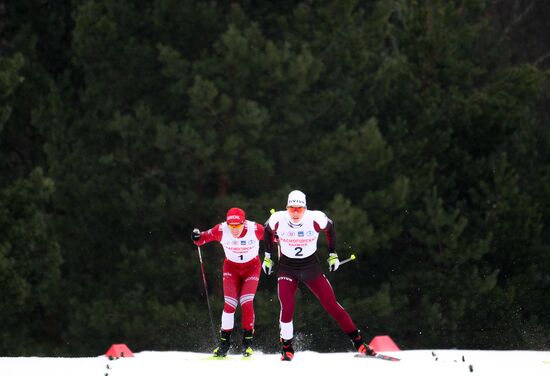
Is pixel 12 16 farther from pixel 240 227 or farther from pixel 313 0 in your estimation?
pixel 240 227

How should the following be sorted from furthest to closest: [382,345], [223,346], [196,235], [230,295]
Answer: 1. [382,345]
2. [196,235]
3. [230,295]
4. [223,346]

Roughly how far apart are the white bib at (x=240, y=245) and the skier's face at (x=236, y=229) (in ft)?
0.31

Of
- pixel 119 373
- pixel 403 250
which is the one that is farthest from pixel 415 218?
pixel 119 373

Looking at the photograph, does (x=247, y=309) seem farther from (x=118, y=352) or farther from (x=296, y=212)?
(x=118, y=352)

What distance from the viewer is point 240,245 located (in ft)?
42.6

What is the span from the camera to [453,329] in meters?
25.0

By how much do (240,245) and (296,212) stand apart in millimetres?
1142

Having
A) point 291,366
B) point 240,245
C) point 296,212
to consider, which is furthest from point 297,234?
point 291,366

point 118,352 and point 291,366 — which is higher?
point 118,352

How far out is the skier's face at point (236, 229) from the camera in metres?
12.8

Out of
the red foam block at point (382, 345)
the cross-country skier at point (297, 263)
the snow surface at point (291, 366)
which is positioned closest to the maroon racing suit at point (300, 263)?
the cross-country skier at point (297, 263)

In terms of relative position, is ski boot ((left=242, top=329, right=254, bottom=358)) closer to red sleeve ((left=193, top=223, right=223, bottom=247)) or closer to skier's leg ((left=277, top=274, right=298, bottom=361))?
skier's leg ((left=277, top=274, right=298, bottom=361))

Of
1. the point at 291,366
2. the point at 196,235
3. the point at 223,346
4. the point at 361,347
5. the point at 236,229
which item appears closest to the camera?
the point at 291,366

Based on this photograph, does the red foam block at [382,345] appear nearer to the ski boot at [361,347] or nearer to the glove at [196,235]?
the ski boot at [361,347]
